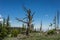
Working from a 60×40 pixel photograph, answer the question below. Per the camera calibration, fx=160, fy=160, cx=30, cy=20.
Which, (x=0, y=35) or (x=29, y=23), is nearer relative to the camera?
(x=0, y=35)

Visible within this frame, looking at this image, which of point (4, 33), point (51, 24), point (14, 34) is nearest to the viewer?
point (4, 33)

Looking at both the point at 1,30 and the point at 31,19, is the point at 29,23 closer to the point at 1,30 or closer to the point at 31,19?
the point at 31,19

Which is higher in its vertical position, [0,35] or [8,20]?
[8,20]

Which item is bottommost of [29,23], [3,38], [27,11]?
[3,38]

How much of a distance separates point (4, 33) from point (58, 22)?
3102 centimetres

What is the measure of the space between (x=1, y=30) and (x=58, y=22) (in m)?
31.2

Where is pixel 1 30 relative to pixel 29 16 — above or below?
below

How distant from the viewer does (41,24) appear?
51.7 meters

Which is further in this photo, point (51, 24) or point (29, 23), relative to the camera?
point (51, 24)

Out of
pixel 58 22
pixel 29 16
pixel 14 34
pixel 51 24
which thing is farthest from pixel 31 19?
pixel 58 22

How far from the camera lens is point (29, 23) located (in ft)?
110

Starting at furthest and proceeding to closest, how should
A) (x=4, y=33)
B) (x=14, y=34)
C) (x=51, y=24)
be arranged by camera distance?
(x=51, y=24) → (x=14, y=34) → (x=4, y=33)

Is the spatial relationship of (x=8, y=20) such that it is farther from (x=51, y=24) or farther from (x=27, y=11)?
(x=27, y=11)

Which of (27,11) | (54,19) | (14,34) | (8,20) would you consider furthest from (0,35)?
(54,19)
